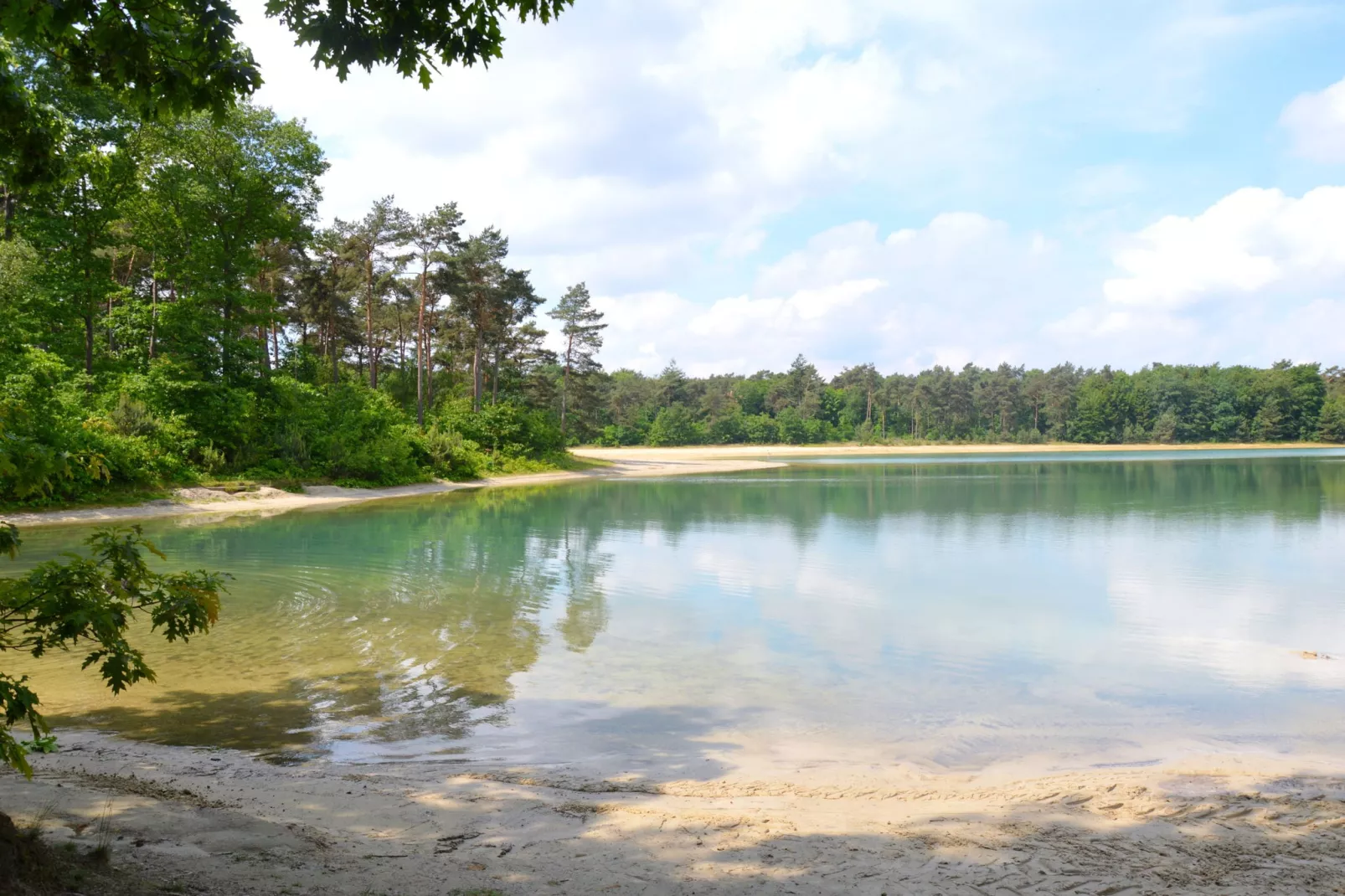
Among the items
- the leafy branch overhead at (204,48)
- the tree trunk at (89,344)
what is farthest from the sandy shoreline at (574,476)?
the leafy branch overhead at (204,48)

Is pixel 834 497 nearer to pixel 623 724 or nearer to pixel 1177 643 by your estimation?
pixel 1177 643

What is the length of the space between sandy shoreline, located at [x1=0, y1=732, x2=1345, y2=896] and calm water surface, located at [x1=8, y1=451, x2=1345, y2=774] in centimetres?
66

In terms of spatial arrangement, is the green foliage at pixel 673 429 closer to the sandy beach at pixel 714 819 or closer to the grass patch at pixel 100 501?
the grass patch at pixel 100 501

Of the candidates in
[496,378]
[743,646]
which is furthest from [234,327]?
[743,646]

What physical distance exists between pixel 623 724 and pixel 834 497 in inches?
1102

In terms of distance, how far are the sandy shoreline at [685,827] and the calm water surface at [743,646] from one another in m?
0.66

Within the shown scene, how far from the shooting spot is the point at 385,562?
52.9ft

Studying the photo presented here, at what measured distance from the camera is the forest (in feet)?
76.6

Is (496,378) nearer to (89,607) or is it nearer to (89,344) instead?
(89,344)

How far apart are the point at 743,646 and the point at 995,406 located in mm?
120018

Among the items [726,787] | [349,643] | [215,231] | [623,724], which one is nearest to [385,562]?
[349,643]

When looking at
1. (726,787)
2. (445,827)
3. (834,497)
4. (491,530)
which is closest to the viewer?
(445,827)

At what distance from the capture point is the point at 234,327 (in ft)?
103

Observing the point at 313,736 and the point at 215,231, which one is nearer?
the point at 313,736
